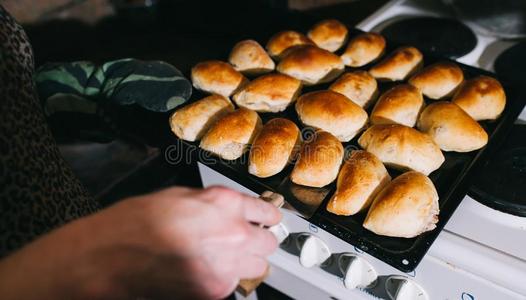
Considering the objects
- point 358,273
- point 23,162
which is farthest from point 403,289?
point 23,162

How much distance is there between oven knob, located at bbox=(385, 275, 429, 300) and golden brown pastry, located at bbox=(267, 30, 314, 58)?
62 centimetres

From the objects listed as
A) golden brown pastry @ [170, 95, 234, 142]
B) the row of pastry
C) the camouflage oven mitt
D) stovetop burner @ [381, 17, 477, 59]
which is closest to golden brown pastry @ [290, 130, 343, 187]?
the row of pastry

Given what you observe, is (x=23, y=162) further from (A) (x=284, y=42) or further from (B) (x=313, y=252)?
(A) (x=284, y=42)

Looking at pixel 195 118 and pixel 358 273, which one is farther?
pixel 195 118

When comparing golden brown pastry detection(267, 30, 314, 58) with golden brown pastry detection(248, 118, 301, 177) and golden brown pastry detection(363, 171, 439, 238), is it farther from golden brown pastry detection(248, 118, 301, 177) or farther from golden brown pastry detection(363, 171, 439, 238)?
golden brown pastry detection(363, 171, 439, 238)

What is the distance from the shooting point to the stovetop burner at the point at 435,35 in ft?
3.52

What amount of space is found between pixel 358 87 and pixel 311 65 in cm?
13

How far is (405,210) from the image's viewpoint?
0.66 meters

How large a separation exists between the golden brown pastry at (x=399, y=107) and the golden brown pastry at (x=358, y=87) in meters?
0.05

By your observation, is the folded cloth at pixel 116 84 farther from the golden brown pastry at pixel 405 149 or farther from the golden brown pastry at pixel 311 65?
the golden brown pastry at pixel 405 149

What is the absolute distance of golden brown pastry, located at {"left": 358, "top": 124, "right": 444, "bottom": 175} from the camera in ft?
2.52

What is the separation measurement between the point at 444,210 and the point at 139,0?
1.55m

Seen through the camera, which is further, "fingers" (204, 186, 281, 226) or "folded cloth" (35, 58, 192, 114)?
"folded cloth" (35, 58, 192, 114)

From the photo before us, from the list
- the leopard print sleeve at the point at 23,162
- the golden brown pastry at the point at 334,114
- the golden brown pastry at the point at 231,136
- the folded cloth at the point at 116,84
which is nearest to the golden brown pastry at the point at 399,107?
the golden brown pastry at the point at 334,114
